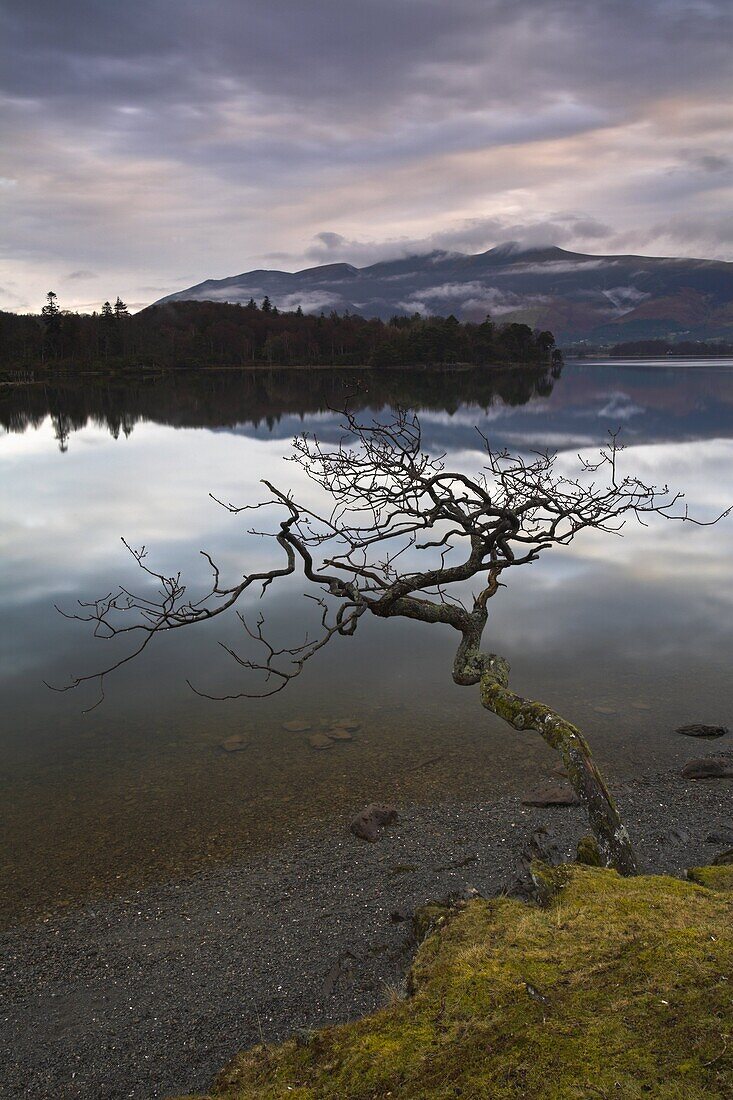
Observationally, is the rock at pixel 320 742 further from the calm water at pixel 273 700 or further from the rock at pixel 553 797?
the rock at pixel 553 797

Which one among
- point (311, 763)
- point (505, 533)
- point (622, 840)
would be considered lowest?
point (311, 763)

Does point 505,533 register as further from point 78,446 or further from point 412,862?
point 78,446

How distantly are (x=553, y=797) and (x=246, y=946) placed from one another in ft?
21.0

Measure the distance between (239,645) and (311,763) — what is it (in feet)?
25.9

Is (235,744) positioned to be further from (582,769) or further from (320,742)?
(582,769)

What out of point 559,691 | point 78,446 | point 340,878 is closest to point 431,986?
point 340,878

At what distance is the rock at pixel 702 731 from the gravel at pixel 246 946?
266cm

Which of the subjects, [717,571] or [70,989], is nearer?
[70,989]

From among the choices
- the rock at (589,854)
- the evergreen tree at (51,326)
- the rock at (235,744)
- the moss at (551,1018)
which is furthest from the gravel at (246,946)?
the evergreen tree at (51,326)

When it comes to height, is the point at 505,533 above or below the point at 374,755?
above

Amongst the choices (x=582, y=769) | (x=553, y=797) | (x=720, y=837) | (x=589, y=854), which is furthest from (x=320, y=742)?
(x=582, y=769)

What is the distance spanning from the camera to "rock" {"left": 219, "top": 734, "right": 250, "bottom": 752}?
1596cm

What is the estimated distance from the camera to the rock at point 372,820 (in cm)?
1259

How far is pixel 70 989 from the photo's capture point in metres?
9.34
